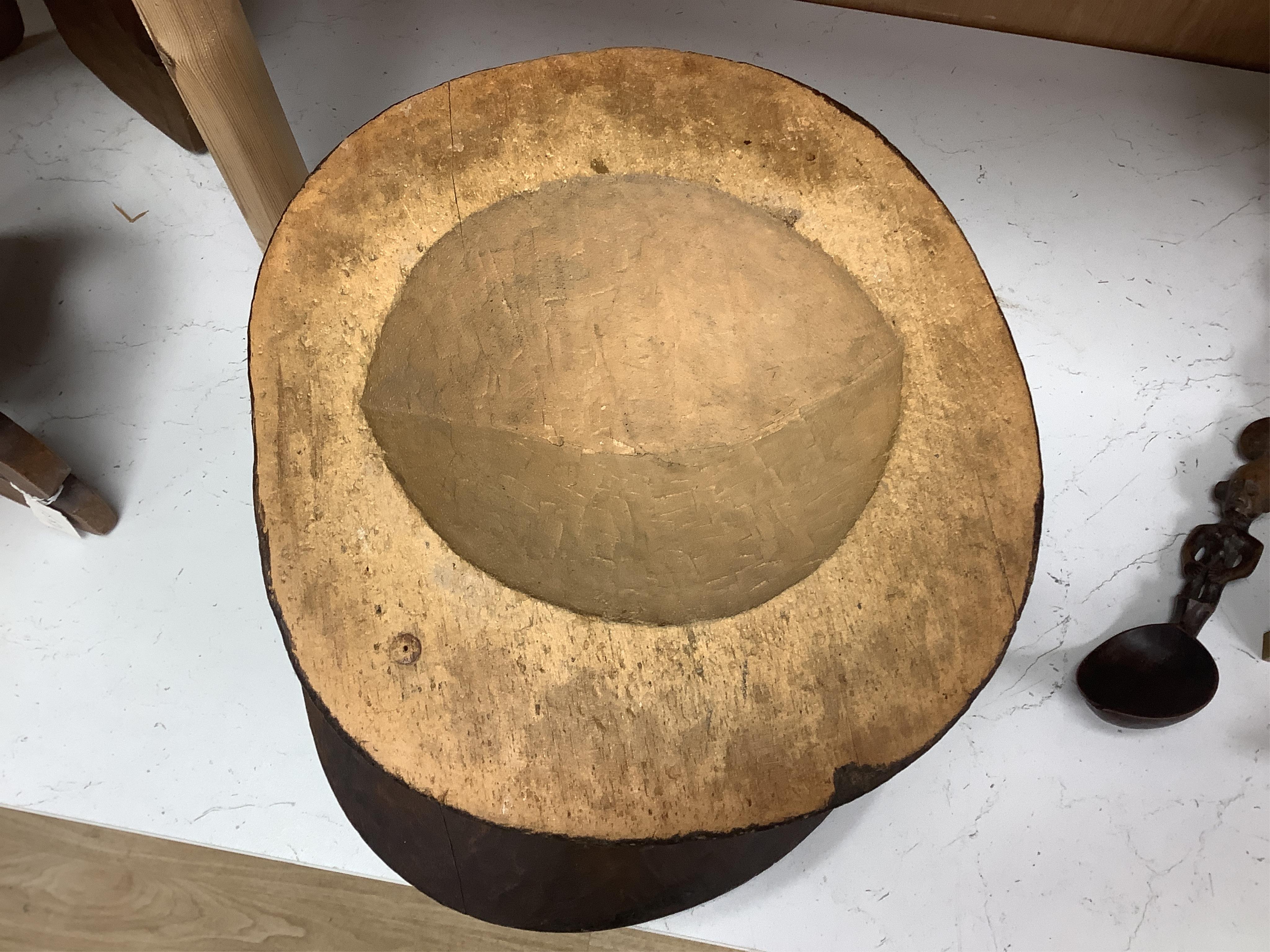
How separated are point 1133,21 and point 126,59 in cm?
193

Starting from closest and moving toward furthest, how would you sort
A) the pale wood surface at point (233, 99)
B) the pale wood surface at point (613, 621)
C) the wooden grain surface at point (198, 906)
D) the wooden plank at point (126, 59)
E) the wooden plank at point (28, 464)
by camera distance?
the pale wood surface at point (613, 621) < the pale wood surface at point (233, 99) < the wooden plank at point (28, 464) < the wooden grain surface at point (198, 906) < the wooden plank at point (126, 59)

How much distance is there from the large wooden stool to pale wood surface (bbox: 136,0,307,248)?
1.36ft

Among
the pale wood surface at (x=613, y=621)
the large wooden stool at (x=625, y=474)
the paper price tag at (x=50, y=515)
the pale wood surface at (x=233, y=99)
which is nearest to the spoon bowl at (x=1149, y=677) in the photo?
the large wooden stool at (x=625, y=474)

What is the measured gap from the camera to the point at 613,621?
0.83m

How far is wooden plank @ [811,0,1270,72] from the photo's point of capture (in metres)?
1.76

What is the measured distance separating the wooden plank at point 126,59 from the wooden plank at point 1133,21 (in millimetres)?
1276

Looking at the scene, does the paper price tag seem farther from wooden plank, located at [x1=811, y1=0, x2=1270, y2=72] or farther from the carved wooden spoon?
wooden plank, located at [x1=811, y1=0, x2=1270, y2=72]

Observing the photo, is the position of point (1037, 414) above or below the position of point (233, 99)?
below

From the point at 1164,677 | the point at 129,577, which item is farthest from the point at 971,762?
the point at 129,577

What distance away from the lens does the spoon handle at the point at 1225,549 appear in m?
1.37

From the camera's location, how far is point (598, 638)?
811 millimetres

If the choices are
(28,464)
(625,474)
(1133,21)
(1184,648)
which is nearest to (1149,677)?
(1184,648)

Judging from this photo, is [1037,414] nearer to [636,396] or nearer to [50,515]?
[636,396]

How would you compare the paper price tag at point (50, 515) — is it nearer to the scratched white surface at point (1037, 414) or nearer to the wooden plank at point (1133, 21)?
the scratched white surface at point (1037, 414)
